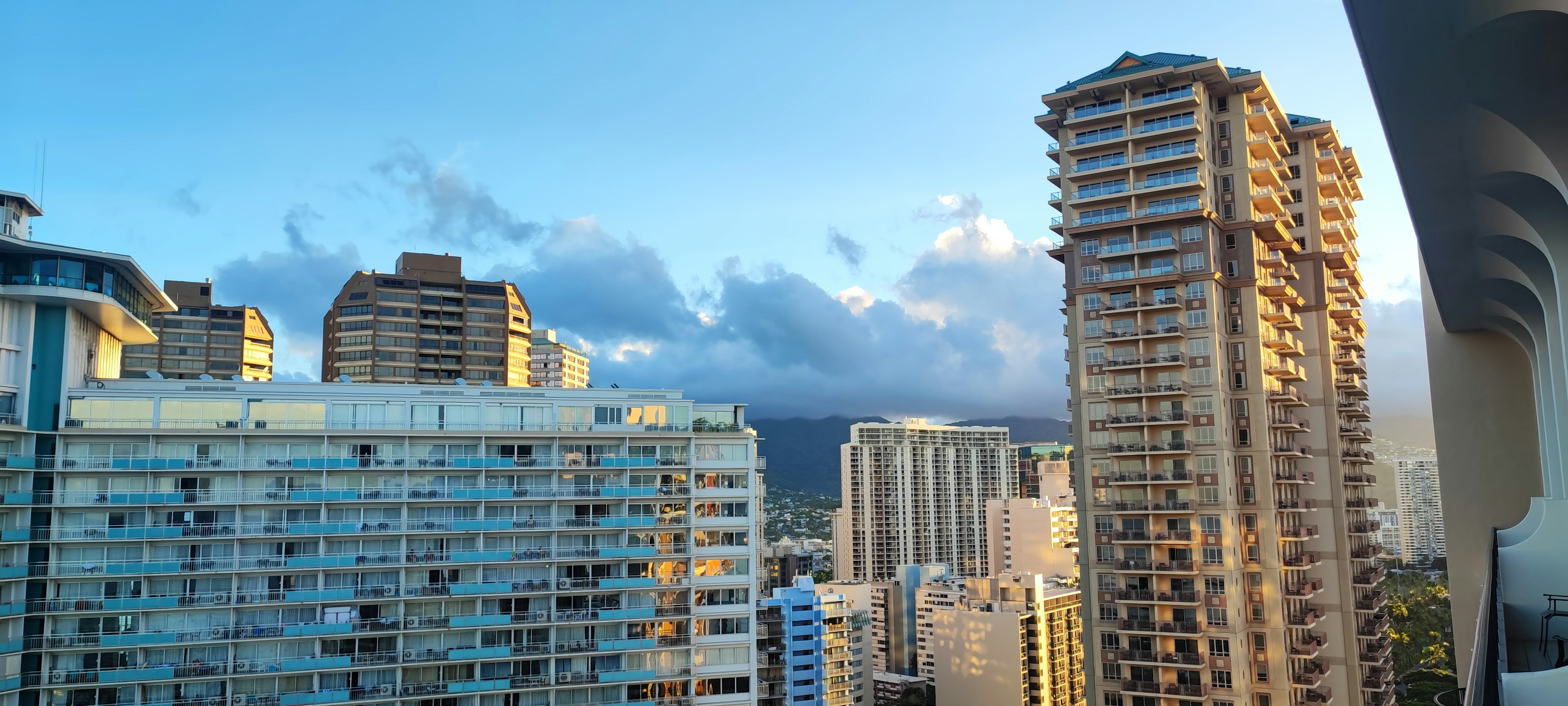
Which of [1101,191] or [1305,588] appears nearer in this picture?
[1101,191]

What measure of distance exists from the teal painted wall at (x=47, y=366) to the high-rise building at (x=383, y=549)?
802mm

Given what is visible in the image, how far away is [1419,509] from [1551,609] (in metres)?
73.8

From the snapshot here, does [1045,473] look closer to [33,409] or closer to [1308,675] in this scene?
[1308,675]

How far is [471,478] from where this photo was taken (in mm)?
40500

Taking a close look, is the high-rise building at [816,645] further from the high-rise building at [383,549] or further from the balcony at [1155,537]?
the balcony at [1155,537]

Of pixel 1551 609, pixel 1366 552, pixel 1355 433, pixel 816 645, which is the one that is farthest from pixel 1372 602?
pixel 816 645

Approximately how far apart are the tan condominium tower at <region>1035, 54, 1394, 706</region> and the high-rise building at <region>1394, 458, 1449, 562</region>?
33.5m

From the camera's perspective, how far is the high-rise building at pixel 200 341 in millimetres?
87125

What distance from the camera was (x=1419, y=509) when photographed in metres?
A: 70.7

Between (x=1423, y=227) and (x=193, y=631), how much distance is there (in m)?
41.0

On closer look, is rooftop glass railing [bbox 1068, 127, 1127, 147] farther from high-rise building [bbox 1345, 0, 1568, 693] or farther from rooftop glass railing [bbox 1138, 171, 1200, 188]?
high-rise building [bbox 1345, 0, 1568, 693]

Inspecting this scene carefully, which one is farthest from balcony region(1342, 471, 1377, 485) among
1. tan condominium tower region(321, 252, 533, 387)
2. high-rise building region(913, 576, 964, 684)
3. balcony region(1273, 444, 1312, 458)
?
tan condominium tower region(321, 252, 533, 387)

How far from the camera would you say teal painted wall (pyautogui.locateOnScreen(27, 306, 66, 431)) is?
36250 millimetres

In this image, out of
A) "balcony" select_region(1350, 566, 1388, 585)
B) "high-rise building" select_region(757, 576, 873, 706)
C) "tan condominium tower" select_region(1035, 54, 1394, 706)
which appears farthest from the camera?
"high-rise building" select_region(757, 576, 873, 706)
